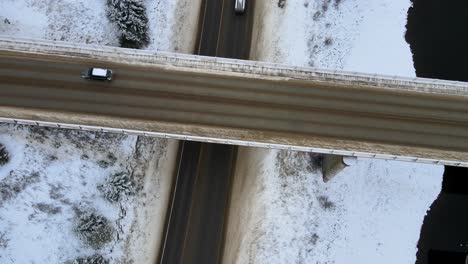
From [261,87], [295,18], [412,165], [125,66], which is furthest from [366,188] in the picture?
[125,66]

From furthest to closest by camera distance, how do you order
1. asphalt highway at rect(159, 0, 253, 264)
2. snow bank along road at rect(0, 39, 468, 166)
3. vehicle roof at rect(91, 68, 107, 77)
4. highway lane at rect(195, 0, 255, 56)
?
highway lane at rect(195, 0, 255, 56)
asphalt highway at rect(159, 0, 253, 264)
vehicle roof at rect(91, 68, 107, 77)
snow bank along road at rect(0, 39, 468, 166)

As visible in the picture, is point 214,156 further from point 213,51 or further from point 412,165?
point 412,165

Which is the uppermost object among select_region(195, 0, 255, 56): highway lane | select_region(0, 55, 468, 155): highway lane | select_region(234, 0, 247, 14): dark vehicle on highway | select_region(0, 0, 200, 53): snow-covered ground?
select_region(234, 0, 247, 14): dark vehicle on highway

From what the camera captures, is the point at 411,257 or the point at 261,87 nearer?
the point at 261,87

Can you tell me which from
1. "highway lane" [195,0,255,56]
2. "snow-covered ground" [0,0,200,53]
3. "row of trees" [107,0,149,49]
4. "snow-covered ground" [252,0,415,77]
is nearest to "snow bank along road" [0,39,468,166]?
"snow-covered ground" [0,0,200,53]

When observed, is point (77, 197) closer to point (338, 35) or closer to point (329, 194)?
point (329, 194)

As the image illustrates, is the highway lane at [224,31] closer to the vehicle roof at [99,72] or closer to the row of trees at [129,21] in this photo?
the row of trees at [129,21]

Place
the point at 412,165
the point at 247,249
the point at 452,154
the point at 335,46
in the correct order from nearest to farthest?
the point at 452,154 < the point at 247,249 < the point at 412,165 < the point at 335,46

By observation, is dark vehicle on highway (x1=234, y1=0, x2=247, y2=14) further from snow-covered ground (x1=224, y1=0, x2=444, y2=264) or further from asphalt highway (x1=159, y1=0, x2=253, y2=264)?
asphalt highway (x1=159, y1=0, x2=253, y2=264)
